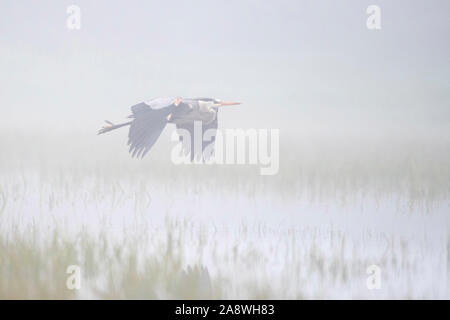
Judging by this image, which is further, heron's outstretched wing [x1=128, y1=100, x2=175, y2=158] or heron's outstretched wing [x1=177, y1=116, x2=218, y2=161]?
heron's outstretched wing [x1=177, y1=116, x2=218, y2=161]

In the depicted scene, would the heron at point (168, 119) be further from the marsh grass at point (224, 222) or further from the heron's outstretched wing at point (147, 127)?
the marsh grass at point (224, 222)

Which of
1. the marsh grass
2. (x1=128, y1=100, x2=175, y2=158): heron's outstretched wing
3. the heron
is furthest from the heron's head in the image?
the marsh grass

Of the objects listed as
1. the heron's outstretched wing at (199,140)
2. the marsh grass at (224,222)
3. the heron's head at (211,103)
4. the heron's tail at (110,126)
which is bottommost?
the marsh grass at (224,222)

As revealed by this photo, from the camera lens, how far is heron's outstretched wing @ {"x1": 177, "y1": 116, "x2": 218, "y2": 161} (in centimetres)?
280

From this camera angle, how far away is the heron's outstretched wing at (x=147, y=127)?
255 centimetres

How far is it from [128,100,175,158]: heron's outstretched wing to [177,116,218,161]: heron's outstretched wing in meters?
0.19

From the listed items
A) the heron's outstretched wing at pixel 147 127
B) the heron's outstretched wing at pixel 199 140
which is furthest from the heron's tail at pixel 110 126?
the heron's outstretched wing at pixel 199 140

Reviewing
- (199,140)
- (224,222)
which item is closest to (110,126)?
(199,140)

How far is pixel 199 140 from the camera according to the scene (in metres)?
2.82

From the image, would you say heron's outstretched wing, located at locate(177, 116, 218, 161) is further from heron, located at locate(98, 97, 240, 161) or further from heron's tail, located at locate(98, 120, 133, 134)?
heron's tail, located at locate(98, 120, 133, 134)

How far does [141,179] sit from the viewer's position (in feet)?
9.64

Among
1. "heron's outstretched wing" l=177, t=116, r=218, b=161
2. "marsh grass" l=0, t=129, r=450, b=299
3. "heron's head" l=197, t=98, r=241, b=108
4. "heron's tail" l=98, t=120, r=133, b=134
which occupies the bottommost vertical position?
"marsh grass" l=0, t=129, r=450, b=299

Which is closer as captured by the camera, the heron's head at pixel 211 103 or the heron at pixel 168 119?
the heron at pixel 168 119
